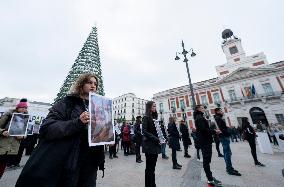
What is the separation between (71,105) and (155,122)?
228 cm

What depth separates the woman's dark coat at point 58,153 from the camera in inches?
48.4

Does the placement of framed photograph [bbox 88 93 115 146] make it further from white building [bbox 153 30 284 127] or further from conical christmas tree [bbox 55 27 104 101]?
white building [bbox 153 30 284 127]

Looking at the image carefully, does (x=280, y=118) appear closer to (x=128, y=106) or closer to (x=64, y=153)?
(x=64, y=153)

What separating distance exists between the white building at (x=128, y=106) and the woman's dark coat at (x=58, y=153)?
66.2 meters

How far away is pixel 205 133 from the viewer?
3.96 m

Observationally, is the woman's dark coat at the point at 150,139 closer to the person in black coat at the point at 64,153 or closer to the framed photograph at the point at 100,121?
the person in black coat at the point at 64,153

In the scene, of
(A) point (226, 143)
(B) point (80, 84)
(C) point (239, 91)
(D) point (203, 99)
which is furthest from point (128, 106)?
(B) point (80, 84)

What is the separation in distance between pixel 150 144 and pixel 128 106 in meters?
65.9

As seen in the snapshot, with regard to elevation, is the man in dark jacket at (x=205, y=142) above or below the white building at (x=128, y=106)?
below

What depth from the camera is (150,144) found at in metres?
3.28

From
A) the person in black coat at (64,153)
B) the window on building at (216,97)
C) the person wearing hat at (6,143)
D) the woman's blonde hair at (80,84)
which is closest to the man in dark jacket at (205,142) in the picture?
the person in black coat at (64,153)

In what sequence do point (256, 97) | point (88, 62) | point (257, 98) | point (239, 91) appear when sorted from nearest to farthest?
point (88, 62) < point (257, 98) < point (256, 97) < point (239, 91)

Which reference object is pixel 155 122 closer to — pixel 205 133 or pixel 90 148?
pixel 205 133

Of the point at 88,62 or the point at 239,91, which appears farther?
the point at 239,91
